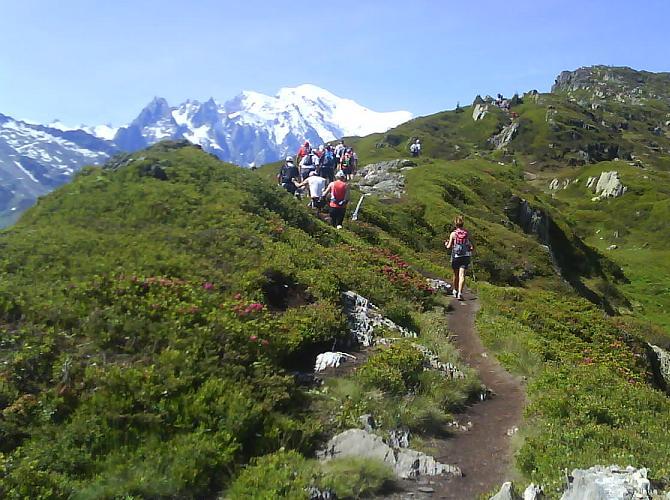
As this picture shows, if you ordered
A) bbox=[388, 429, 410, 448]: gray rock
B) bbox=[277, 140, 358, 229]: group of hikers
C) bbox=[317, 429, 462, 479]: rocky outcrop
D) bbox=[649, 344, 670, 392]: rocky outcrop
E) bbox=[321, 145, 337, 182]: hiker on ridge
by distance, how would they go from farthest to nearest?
bbox=[321, 145, 337, 182]: hiker on ridge → bbox=[277, 140, 358, 229]: group of hikers → bbox=[649, 344, 670, 392]: rocky outcrop → bbox=[388, 429, 410, 448]: gray rock → bbox=[317, 429, 462, 479]: rocky outcrop

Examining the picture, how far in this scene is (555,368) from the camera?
13883 millimetres

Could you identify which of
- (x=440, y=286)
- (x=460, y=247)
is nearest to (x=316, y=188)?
(x=440, y=286)

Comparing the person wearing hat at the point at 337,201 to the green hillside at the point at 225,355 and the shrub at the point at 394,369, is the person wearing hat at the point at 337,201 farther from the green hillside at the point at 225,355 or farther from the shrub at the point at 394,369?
the shrub at the point at 394,369

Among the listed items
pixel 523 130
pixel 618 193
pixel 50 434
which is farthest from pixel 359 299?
pixel 523 130

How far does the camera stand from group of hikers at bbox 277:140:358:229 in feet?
86.1

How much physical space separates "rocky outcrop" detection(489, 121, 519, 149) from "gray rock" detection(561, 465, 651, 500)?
18730cm

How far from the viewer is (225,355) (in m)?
10.1

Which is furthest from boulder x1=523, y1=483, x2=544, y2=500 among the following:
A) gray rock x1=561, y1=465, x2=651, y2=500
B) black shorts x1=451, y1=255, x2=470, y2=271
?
black shorts x1=451, y1=255, x2=470, y2=271

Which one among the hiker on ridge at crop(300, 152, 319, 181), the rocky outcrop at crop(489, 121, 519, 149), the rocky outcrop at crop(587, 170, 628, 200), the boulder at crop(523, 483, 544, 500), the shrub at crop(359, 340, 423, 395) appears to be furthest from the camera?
the rocky outcrop at crop(489, 121, 519, 149)

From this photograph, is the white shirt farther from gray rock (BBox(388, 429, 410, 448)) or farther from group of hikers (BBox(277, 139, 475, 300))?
gray rock (BBox(388, 429, 410, 448))

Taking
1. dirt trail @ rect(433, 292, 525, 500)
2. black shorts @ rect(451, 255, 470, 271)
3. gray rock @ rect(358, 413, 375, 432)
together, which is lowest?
dirt trail @ rect(433, 292, 525, 500)

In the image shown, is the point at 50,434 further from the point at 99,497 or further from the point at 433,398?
the point at 433,398

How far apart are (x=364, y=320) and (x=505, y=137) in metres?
187

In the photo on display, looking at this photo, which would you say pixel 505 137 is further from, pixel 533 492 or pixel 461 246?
pixel 533 492
